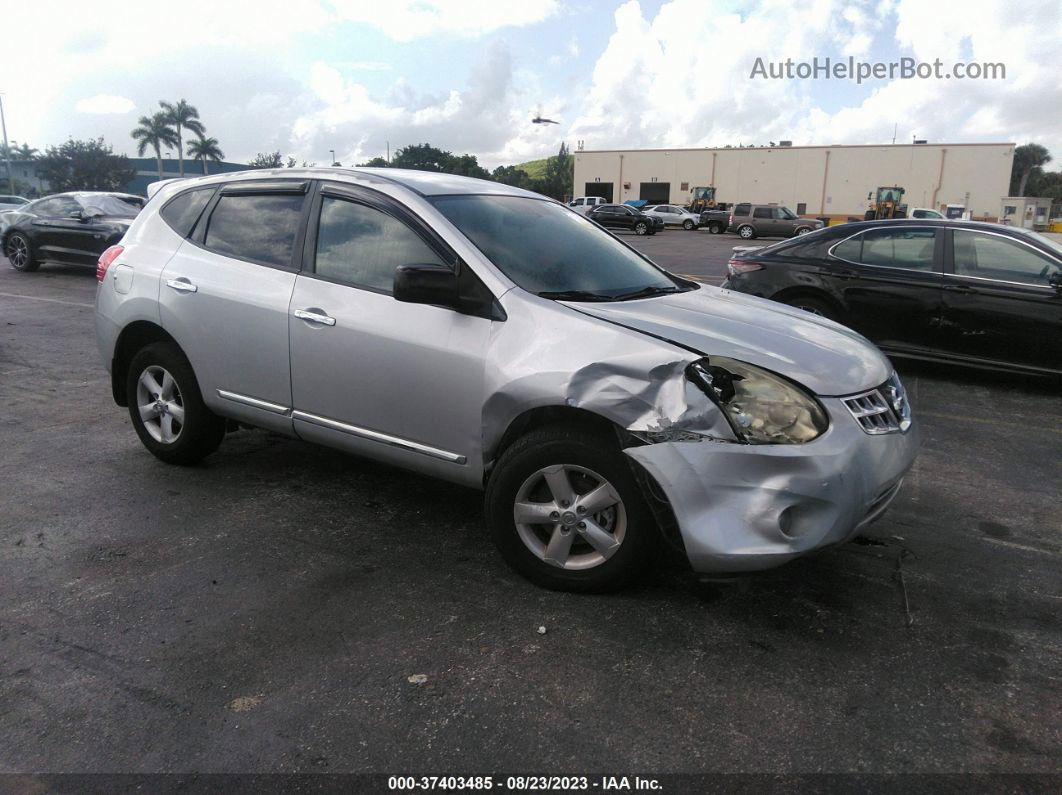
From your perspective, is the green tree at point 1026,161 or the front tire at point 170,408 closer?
the front tire at point 170,408

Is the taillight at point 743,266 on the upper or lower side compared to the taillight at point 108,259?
lower

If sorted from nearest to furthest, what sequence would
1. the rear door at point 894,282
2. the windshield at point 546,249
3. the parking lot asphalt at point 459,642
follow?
the parking lot asphalt at point 459,642, the windshield at point 546,249, the rear door at point 894,282

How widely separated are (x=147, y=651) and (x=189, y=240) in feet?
8.39

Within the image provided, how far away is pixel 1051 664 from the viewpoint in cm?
282

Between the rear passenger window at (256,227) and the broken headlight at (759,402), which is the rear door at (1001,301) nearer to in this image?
the broken headlight at (759,402)

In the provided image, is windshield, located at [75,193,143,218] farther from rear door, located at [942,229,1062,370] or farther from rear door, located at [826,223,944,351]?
rear door, located at [942,229,1062,370]

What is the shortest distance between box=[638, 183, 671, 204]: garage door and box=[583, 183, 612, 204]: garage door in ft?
10.1

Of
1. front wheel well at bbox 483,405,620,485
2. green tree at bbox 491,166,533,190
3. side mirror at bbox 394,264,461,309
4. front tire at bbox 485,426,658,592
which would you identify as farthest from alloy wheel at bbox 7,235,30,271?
green tree at bbox 491,166,533,190

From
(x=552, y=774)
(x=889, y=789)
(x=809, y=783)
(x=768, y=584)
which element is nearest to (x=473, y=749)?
(x=552, y=774)

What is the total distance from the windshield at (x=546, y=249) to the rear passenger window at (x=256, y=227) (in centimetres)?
88

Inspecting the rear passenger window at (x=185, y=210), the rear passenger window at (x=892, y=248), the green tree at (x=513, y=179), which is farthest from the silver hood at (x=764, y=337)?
the green tree at (x=513, y=179)

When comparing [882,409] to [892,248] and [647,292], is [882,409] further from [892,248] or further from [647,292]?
[892,248]

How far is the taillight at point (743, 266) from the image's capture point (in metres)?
8.16

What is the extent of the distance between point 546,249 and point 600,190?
7075 cm
